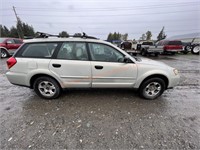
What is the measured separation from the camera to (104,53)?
3268 millimetres

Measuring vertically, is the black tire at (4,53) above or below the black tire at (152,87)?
above

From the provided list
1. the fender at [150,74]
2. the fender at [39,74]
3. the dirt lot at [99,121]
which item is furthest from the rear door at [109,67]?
the fender at [39,74]

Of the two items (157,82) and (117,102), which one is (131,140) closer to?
(117,102)

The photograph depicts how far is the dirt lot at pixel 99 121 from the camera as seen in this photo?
2109 mm

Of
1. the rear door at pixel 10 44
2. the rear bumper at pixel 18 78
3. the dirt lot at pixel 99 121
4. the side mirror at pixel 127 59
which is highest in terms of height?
the rear door at pixel 10 44

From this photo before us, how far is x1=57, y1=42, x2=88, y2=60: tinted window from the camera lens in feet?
10.5

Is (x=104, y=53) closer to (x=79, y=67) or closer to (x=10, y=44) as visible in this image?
(x=79, y=67)

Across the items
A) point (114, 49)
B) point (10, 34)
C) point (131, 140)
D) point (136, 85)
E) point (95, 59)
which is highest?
point (10, 34)

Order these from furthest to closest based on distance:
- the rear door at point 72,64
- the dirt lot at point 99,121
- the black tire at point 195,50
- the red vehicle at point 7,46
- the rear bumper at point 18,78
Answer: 1. the black tire at point 195,50
2. the red vehicle at point 7,46
3. the rear bumper at point 18,78
4. the rear door at point 72,64
5. the dirt lot at point 99,121

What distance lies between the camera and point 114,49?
10.7 ft

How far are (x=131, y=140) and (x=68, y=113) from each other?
149cm

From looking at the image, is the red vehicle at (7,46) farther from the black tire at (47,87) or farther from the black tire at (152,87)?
the black tire at (152,87)

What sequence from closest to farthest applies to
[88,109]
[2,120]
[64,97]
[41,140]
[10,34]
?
[41,140] < [2,120] < [88,109] < [64,97] < [10,34]

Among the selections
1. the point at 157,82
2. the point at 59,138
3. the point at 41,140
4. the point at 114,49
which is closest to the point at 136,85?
the point at 157,82
